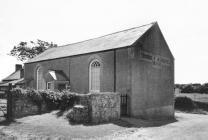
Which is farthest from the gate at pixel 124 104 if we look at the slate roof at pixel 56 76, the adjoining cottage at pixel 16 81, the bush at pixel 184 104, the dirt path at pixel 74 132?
the adjoining cottage at pixel 16 81

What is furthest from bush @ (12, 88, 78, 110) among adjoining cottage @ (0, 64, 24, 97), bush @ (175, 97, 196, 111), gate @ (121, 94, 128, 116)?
bush @ (175, 97, 196, 111)

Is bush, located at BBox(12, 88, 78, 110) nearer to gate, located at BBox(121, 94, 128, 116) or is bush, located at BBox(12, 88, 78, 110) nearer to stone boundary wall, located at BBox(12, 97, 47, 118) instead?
stone boundary wall, located at BBox(12, 97, 47, 118)

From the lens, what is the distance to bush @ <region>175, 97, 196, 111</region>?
2950cm

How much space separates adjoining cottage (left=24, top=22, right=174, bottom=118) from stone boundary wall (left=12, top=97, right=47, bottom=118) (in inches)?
253

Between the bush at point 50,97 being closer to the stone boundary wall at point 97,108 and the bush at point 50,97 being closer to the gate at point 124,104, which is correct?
the stone boundary wall at point 97,108

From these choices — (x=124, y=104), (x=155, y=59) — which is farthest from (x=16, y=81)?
(x=155, y=59)

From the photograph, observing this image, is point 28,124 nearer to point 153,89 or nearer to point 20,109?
point 20,109

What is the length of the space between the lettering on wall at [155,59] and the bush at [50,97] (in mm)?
8006

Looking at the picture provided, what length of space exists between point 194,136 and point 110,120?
5337 mm

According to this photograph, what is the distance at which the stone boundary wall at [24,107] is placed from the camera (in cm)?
1397

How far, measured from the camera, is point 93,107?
1264 centimetres

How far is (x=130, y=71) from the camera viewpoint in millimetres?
16812

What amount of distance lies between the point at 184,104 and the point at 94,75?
57.2ft

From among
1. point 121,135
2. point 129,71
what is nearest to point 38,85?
point 129,71
